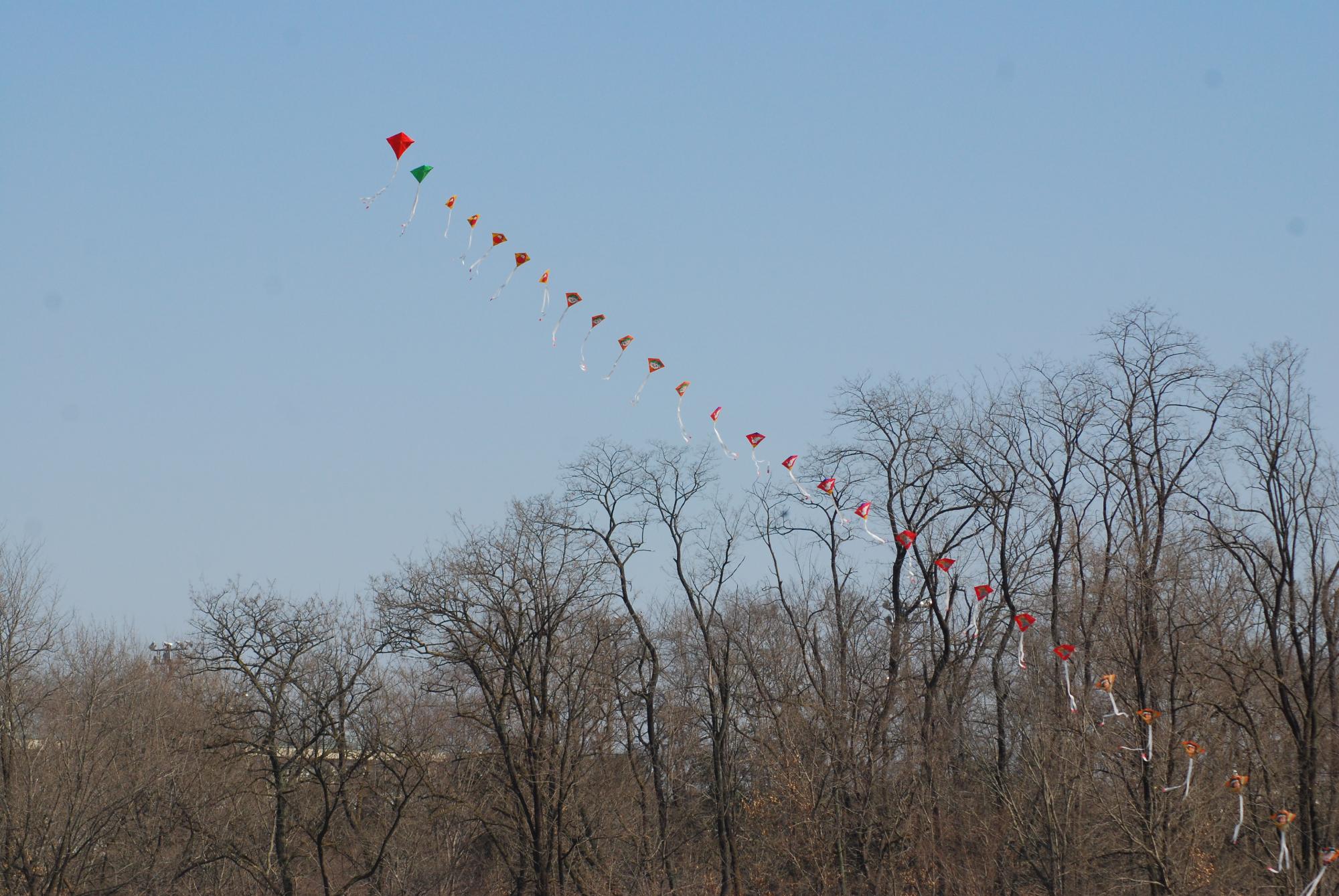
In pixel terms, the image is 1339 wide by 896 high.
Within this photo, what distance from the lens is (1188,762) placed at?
25.0 metres

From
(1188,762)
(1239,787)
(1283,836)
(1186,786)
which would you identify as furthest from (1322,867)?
(1186,786)

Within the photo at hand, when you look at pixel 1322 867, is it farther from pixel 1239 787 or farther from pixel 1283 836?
pixel 1283 836

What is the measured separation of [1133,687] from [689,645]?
20905 mm

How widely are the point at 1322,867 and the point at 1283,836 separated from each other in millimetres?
2855

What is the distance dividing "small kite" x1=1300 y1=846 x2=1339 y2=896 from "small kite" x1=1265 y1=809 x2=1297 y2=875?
0.51m

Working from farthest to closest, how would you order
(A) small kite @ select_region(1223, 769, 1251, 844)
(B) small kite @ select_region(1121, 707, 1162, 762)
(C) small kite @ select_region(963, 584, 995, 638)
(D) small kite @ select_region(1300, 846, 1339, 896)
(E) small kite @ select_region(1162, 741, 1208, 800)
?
1. (C) small kite @ select_region(963, 584, 995, 638)
2. (B) small kite @ select_region(1121, 707, 1162, 762)
3. (A) small kite @ select_region(1223, 769, 1251, 844)
4. (D) small kite @ select_region(1300, 846, 1339, 896)
5. (E) small kite @ select_region(1162, 741, 1208, 800)

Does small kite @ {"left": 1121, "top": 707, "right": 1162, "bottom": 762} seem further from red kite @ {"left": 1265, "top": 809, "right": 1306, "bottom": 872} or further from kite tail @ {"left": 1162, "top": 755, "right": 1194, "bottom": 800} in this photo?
red kite @ {"left": 1265, "top": 809, "right": 1306, "bottom": 872}

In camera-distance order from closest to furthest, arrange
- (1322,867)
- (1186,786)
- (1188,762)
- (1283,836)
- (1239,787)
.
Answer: (1283,836)
(1186,786)
(1239,787)
(1322,867)
(1188,762)

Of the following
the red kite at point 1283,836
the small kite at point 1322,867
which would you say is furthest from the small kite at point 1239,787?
the small kite at point 1322,867

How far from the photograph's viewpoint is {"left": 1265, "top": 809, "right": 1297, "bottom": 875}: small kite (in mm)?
20378

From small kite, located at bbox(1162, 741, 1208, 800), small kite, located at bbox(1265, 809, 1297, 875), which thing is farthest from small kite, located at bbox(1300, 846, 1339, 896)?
small kite, located at bbox(1162, 741, 1208, 800)

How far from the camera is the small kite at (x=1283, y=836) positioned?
20378 millimetres

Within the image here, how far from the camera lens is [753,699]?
35.8 metres

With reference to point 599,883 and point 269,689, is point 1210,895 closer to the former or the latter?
point 599,883
